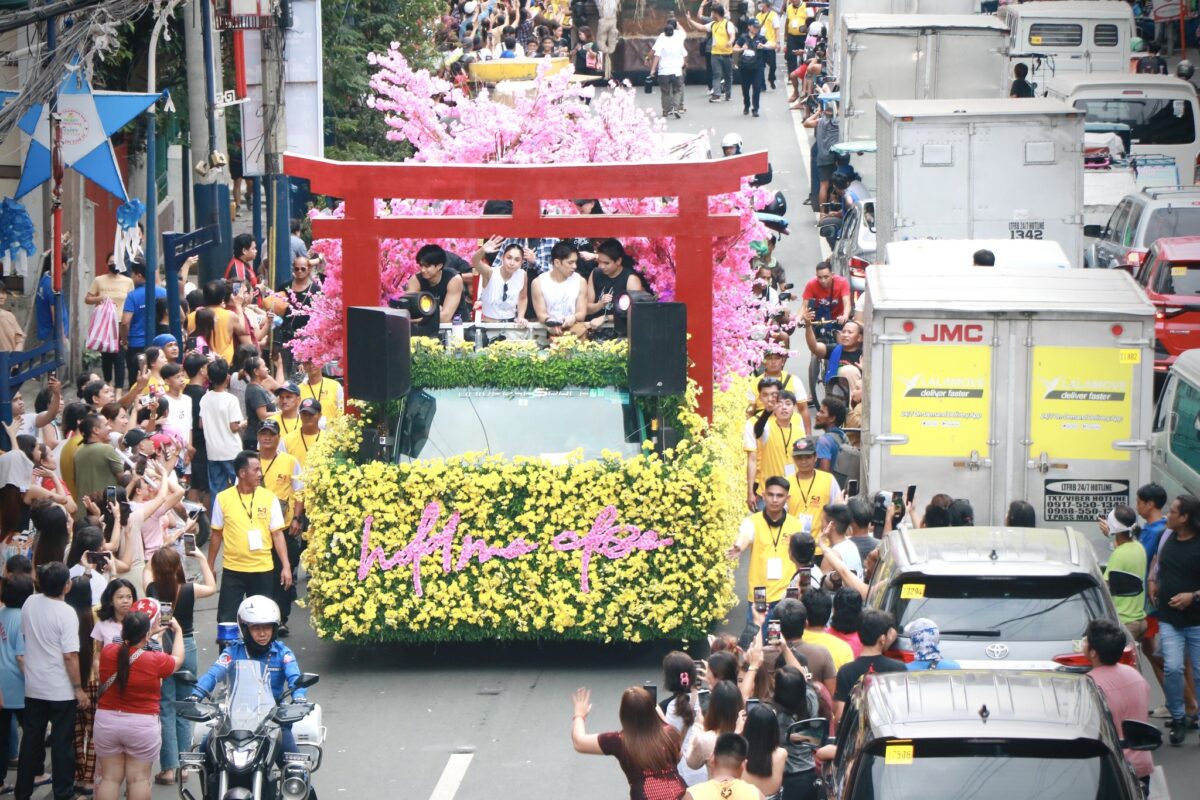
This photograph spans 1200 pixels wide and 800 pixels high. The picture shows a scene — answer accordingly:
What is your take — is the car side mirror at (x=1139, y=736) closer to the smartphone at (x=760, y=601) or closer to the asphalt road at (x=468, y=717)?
the smartphone at (x=760, y=601)

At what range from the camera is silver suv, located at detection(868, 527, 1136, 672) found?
1064 centimetres

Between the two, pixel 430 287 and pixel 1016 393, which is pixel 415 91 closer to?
pixel 430 287

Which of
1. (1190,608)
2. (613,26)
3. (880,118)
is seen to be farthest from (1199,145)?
(1190,608)

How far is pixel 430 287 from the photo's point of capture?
1619cm

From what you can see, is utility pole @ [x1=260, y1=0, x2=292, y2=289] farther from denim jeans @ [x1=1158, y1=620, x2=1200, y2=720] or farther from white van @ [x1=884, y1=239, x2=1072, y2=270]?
denim jeans @ [x1=1158, y1=620, x2=1200, y2=720]

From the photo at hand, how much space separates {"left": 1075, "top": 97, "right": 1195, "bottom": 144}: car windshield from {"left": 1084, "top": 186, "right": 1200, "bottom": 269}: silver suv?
657 centimetres

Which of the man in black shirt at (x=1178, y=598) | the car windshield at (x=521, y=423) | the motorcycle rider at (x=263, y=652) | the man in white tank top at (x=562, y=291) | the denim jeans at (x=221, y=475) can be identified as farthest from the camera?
the denim jeans at (x=221, y=475)

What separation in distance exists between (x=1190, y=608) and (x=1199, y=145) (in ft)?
67.2

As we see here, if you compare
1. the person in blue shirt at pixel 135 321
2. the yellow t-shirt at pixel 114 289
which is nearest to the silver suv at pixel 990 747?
the person in blue shirt at pixel 135 321

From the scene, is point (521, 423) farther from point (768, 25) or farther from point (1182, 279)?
point (768, 25)

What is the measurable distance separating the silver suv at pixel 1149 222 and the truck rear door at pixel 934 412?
376 inches

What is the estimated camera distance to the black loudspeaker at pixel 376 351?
13.4 metres

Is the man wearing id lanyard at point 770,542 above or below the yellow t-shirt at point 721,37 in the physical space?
below

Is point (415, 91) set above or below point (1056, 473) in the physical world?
above
